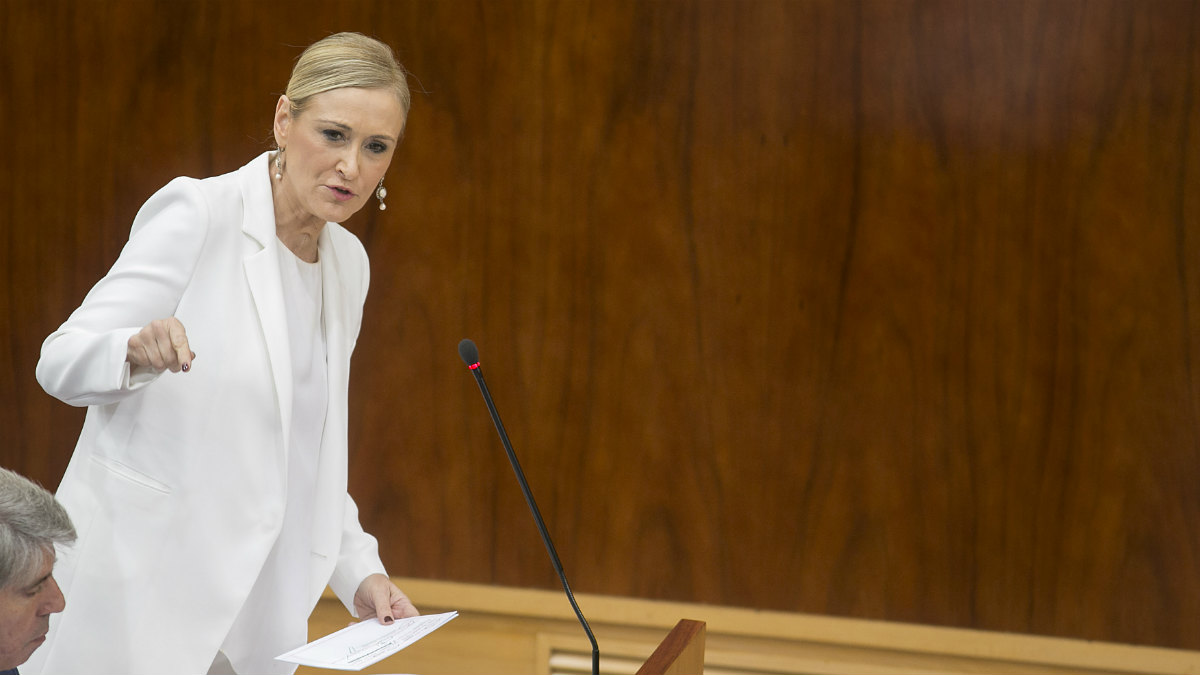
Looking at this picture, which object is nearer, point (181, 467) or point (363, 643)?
point (363, 643)

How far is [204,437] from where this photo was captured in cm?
142

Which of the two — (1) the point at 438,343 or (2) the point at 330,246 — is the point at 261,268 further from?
(1) the point at 438,343

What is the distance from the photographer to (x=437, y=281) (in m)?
2.81

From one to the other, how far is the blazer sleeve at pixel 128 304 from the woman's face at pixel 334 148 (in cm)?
15

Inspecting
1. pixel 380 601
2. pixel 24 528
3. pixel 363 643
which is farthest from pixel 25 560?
pixel 380 601

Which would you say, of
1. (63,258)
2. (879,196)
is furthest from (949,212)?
(63,258)

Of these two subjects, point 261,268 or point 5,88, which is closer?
point 261,268

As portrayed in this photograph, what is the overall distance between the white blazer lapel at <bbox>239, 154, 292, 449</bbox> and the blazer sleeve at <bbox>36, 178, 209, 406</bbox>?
2.8 inches

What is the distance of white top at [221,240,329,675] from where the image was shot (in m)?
1.52

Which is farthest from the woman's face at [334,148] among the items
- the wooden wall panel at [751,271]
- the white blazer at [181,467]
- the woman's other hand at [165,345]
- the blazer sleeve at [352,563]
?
the wooden wall panel at [751,271]

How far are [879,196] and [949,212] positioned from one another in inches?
6.5

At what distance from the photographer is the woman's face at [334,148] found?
1521mm

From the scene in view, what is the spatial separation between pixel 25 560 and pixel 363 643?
374 millimetres

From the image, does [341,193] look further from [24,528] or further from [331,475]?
[24,528]
